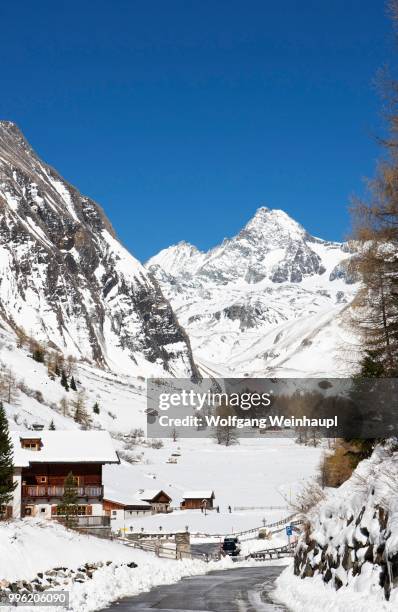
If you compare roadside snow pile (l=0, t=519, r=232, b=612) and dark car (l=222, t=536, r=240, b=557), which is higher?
roadside snow pile (l=0, t=519, r=232, b=612)

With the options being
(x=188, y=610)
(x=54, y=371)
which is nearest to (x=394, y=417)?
(x=188, y=610)

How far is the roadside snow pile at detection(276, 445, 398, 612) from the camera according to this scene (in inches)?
628

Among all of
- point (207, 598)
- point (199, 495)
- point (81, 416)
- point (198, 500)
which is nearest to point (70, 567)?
point (207, 598)

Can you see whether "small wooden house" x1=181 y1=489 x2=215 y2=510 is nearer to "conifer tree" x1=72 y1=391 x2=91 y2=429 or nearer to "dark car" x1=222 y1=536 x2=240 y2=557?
"dark car" x1=222 y1=536 x2=240 y2=557

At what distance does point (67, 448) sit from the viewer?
67.4m

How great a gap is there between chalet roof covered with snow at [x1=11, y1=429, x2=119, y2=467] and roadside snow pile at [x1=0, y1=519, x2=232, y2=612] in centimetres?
2920

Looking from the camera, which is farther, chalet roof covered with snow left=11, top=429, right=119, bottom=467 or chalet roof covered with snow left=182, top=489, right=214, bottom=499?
chalet roof covered with snow left=182, top=489, right=214, bottom=499

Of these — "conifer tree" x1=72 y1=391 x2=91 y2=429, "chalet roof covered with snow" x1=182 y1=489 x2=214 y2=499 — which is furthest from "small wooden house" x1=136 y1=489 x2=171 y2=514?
"conifer tree" x1=72 y1=391 x2=91 y2=429

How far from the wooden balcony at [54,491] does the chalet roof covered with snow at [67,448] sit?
273 centimetres

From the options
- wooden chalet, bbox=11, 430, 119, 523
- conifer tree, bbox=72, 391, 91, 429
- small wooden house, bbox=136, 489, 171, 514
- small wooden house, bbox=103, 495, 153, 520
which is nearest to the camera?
wooden chalet, bbox=11, 430, 119, 523

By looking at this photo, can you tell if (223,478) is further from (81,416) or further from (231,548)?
(231,548)

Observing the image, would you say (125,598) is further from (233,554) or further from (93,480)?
(93,480)

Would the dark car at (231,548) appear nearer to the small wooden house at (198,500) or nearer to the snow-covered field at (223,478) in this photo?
the snow-covered field at (223,478)

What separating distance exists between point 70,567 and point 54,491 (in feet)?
135
